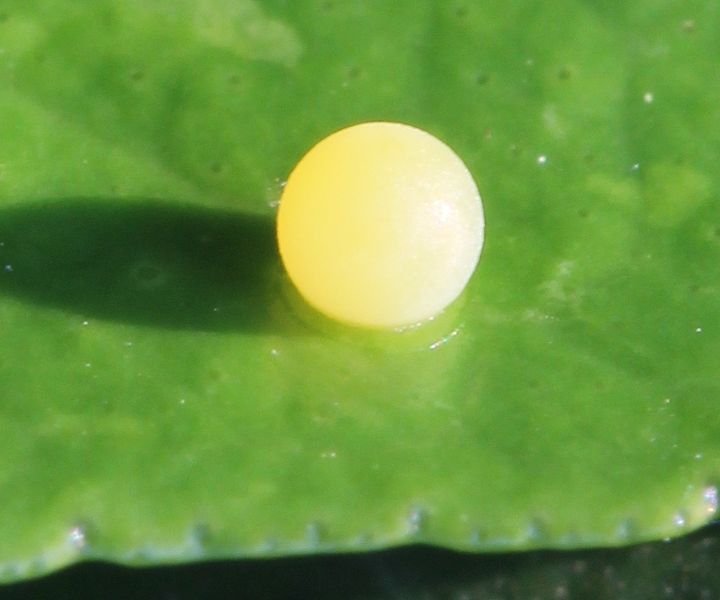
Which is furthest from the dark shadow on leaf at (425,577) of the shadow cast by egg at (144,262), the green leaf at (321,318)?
the shadow cast by egg at (144,262)

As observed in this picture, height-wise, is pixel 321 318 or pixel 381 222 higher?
pixel 381 222

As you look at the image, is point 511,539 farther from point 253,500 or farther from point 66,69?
point 66,69

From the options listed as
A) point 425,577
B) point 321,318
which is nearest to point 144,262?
point 321,318

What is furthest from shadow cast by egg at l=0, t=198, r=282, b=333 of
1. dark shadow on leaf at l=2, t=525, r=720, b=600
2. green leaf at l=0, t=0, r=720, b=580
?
dark shadow on leaf at l=2, t=525, r=720, b=600

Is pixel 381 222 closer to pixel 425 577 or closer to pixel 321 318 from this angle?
pixel 321 318

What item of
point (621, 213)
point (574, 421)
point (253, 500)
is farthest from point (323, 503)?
point (621, 213)

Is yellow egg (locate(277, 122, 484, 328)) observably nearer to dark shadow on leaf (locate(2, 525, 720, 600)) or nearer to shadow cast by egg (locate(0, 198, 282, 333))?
shadow cast by egg (locate(0, 198, 282, 333))
